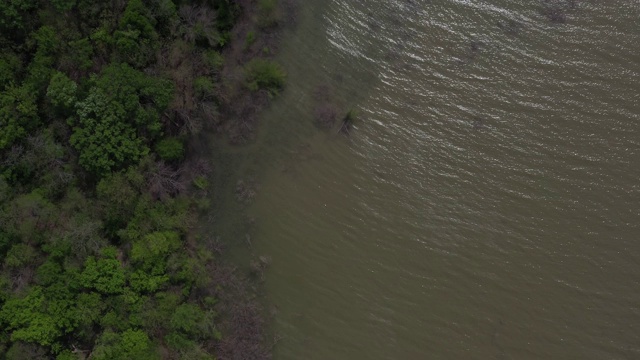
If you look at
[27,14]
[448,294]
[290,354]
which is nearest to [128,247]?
[290,354]

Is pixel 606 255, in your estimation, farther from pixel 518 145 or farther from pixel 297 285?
pixel 297 285

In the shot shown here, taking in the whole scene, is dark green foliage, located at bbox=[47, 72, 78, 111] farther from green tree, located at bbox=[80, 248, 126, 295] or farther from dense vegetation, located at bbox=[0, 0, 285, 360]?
green tree, located at bbox=[80, 248, 126, 295]

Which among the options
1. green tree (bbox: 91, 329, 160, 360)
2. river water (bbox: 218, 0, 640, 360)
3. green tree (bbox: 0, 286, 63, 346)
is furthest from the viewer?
river water (bbox: 218, 0, 640, 360)

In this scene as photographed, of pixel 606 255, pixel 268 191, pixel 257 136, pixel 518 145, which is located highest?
pixel 518 145

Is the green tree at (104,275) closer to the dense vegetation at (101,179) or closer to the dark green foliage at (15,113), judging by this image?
the dense vegetation at (101,179)

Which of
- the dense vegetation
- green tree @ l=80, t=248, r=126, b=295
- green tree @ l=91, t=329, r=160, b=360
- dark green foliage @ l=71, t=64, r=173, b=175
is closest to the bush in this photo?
the dense vegetation

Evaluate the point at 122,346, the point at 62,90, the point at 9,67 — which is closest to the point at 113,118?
the point at 62,90

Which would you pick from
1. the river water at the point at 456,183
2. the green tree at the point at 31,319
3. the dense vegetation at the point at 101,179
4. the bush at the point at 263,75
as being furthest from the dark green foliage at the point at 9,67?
the river water at the point at 456,183
